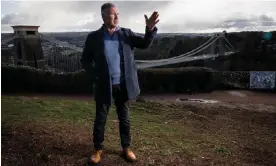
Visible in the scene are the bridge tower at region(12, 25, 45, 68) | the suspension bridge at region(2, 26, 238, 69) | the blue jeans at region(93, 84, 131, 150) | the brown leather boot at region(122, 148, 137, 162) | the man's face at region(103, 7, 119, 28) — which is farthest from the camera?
the suspension bridge at region(2, 26, 238, 69)

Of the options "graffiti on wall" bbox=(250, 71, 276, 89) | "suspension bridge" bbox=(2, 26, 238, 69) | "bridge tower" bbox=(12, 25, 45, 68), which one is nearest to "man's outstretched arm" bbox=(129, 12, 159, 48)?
"graffiti on wall" bbox=(250, 71, 276, 89)

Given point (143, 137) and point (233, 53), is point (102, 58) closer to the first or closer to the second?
point (143, 137)

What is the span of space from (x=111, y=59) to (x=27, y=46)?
13407 millimetres

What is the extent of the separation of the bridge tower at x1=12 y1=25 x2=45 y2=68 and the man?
1318 centimetres

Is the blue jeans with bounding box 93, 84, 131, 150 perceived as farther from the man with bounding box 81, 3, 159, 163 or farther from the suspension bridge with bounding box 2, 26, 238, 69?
the suspension bridge with bounding box 2, 26, 238, 69

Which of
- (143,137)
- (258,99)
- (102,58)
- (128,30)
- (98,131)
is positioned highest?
(128,30)

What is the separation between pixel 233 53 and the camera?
2005cm

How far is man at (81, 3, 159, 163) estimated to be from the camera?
277 cm

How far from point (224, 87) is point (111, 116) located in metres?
8.67

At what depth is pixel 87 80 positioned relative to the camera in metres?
12.2

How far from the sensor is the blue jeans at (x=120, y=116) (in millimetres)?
2881

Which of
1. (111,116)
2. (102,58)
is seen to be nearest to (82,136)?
(102,58)

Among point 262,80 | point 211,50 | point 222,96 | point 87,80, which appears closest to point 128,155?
point 87,80

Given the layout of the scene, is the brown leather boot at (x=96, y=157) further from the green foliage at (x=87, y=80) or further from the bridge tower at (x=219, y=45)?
the bridge tower at (x=219, y=45)
